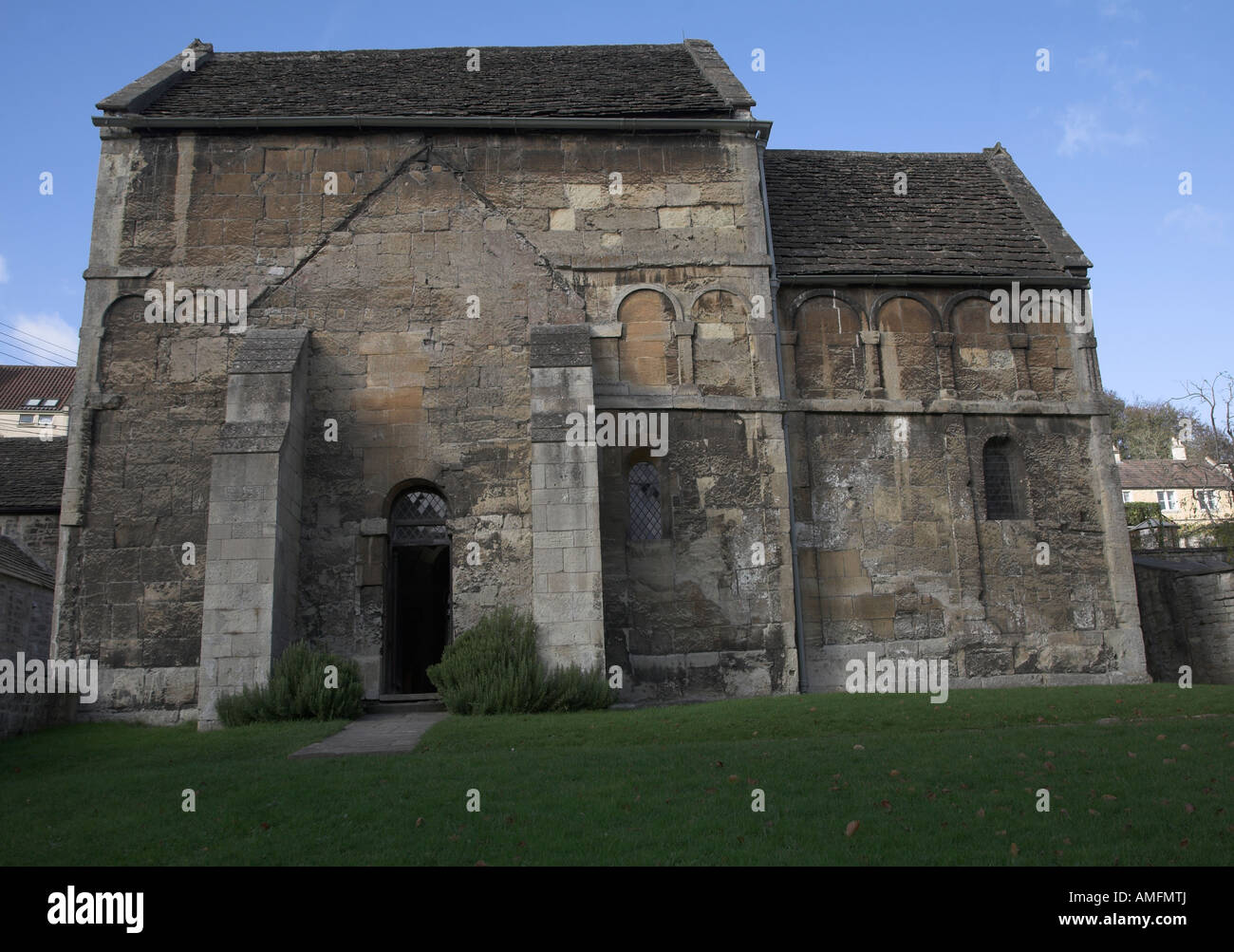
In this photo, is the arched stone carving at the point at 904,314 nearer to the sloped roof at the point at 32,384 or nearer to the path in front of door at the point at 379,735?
the path in front of door at the point at 379,735

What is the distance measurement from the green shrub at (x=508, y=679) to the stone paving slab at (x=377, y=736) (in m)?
0.48

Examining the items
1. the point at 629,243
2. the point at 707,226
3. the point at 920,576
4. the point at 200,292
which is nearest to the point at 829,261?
the point at 707,226

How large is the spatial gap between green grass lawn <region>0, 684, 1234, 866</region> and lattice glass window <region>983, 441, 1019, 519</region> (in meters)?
5.48

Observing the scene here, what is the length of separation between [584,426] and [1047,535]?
8400mm

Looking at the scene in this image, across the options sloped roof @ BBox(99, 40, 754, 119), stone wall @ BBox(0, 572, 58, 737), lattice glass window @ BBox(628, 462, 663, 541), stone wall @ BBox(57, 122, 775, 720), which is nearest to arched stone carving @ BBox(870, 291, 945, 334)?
stone wall @ BBox(57, 122, 775, 720)

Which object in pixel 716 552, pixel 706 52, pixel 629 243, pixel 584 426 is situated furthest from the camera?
pixel 706 52

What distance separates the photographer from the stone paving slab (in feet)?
32.7

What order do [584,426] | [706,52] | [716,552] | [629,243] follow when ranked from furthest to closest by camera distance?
[706,52] < [629,243] < [716,552] < [584,426]

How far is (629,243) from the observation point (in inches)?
643

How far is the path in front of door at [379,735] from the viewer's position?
9981 mm

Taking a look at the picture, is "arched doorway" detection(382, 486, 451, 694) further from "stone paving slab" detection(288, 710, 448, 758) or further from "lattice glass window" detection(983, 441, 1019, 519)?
"lattice glass window" detection(983, 441, 1019, 519)

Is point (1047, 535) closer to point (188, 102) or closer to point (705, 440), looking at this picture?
point (705, 440)

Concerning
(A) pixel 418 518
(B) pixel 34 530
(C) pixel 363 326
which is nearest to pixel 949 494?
(A) pixel 418 518

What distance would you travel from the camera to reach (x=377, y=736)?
11.0 meters
